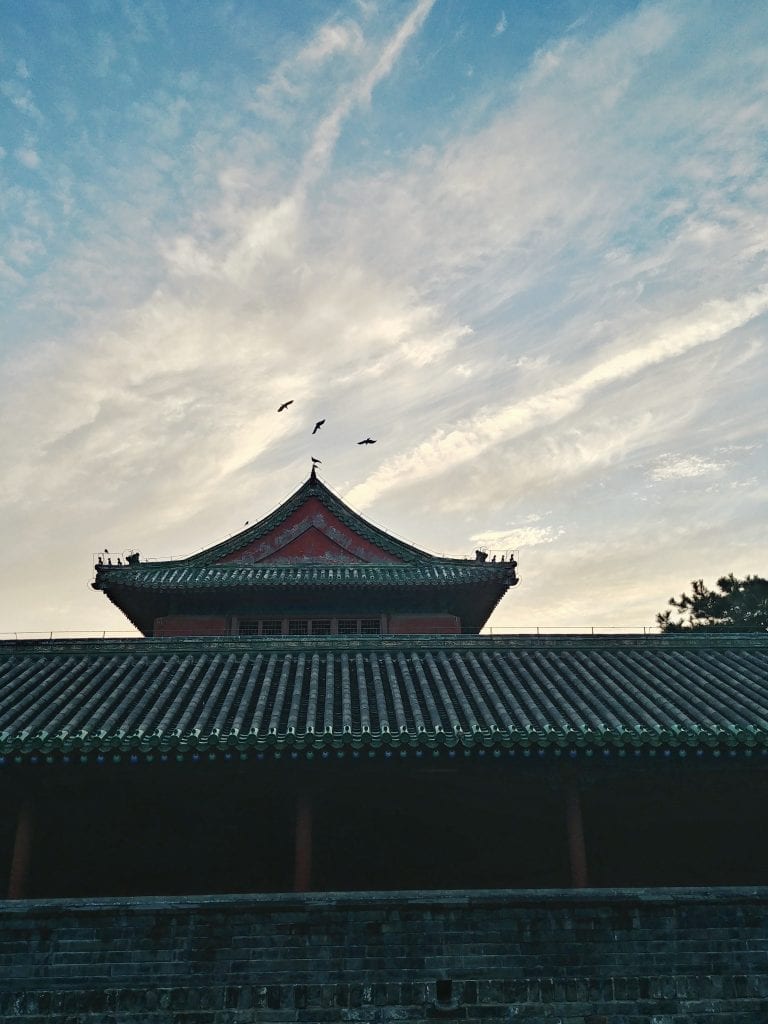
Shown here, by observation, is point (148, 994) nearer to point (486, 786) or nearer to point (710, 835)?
point (486, 786)

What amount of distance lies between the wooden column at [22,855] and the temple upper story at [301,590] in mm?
7567

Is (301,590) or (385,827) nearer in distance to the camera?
(385,827)

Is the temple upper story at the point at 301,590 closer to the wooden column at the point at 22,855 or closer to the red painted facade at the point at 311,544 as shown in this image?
the red painted facade at the point at 311,544

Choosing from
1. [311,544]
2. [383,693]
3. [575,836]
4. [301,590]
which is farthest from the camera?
[311,544]

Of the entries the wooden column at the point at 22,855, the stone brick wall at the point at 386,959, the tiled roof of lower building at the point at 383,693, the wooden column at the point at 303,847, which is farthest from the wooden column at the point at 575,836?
the wooden column at the point at 22,855

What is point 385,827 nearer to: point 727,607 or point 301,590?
point 301,590

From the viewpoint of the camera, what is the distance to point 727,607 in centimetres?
3412

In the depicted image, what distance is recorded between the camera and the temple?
8.69 metres

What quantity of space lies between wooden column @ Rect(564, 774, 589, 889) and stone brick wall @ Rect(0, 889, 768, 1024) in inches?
23.7

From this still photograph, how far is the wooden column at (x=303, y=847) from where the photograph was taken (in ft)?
30.6

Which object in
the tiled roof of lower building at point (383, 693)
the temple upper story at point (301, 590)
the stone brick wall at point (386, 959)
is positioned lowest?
the stone brick wall at point (386, 959)

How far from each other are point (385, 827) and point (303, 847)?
1826mm

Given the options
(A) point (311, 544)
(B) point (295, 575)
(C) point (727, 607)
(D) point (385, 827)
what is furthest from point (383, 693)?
(C) point (727, 607)

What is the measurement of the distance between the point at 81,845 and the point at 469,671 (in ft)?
19.5
